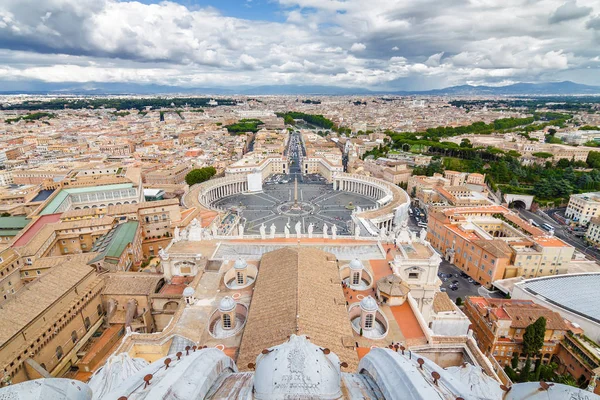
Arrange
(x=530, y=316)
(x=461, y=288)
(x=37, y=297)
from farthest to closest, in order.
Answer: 1. (x=461, y=288)
2. (x=530, y=316)
3. (x=37, y=297)

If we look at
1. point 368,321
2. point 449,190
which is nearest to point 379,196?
point 449,190

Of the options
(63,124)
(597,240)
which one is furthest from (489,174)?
(63,124)

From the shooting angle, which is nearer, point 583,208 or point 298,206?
point 583,208

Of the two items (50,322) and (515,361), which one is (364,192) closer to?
(515,361)

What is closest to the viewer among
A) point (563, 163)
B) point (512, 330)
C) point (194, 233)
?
point (512, 330)

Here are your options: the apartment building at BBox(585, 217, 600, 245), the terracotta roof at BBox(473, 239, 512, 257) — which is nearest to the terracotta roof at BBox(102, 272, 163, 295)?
the terracotta roof at BBox(473, 239, 512, 257)

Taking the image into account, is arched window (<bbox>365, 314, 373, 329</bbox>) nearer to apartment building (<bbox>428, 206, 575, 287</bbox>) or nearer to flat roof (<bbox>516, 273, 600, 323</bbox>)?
flat roof (<bbox>516, 273, 600, 323</bbox>)
